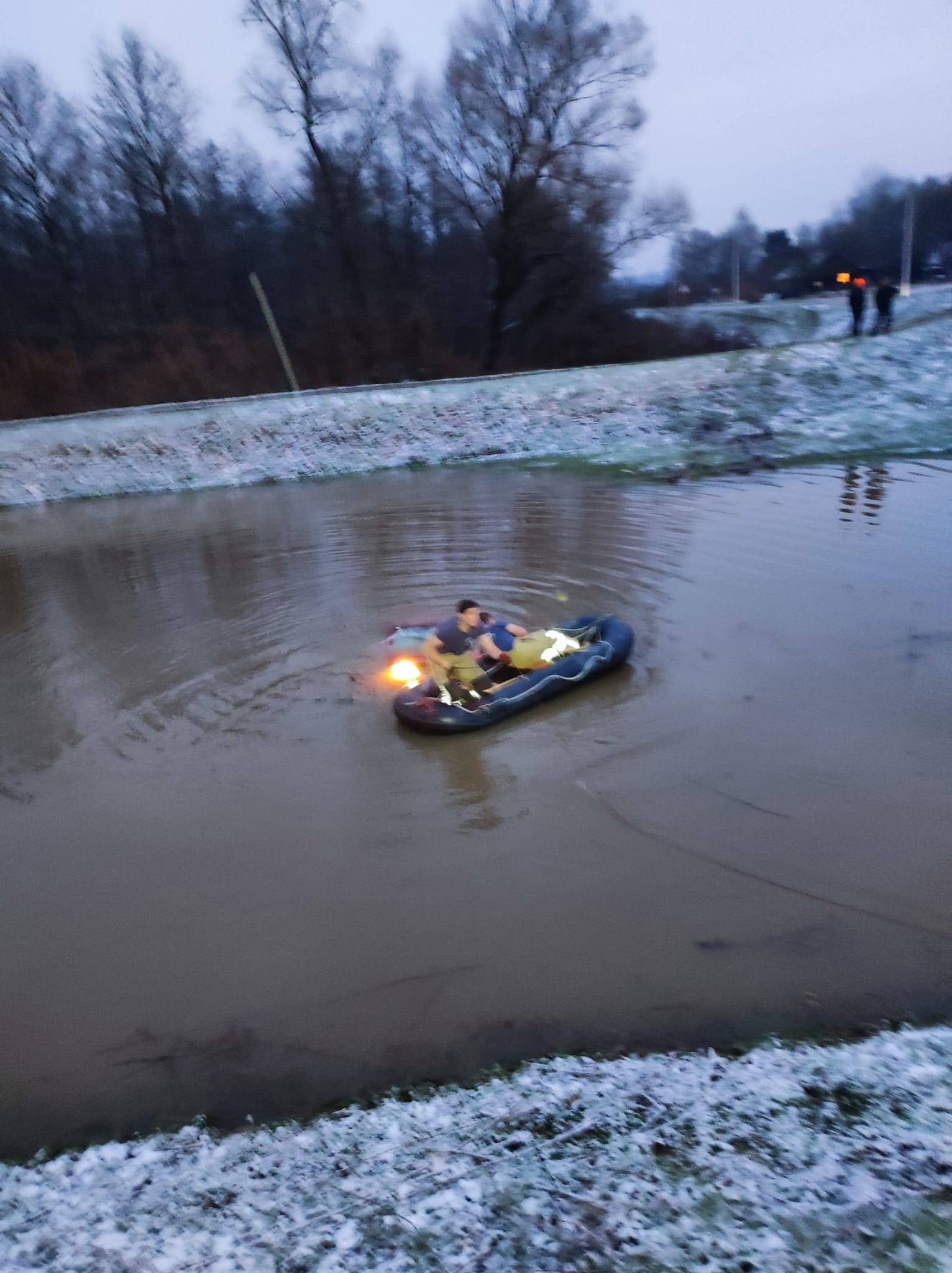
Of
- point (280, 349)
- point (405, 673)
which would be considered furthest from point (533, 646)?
point (280, 349)

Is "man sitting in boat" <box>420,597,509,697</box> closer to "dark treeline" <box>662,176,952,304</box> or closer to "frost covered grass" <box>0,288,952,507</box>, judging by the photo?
"frost covered grass" <box>0,288,952,507</box>

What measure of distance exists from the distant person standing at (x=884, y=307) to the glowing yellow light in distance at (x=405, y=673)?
1939 centimetres

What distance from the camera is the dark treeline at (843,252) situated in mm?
47500

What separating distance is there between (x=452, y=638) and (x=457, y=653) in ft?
0.46

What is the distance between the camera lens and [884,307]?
22.3m

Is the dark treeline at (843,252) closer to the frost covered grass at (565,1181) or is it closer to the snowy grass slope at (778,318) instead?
the snowy grass slope at (778,318)

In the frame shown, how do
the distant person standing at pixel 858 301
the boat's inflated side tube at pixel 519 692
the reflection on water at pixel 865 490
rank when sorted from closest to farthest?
the boat's inflated side tube at pixel 519 692 → the reflection on water at pixel 865 490 → the distant person standing at pixel 858 301

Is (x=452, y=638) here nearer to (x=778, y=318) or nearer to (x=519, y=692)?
(x=519, y=692)

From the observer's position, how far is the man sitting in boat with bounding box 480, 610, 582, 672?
8.11 meters

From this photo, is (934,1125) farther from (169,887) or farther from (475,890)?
(169,887)

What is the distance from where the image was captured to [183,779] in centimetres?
688

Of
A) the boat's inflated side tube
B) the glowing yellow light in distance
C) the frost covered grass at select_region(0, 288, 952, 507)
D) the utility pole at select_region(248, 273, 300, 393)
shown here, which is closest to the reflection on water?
the frost covered grass at select_region(0, 288, 952, 507)

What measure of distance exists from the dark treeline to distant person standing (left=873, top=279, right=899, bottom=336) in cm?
928

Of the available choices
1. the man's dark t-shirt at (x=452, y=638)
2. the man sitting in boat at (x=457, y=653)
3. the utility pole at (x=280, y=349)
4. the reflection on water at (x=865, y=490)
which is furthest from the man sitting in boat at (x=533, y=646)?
the utility pole at (x=280, y=349)
